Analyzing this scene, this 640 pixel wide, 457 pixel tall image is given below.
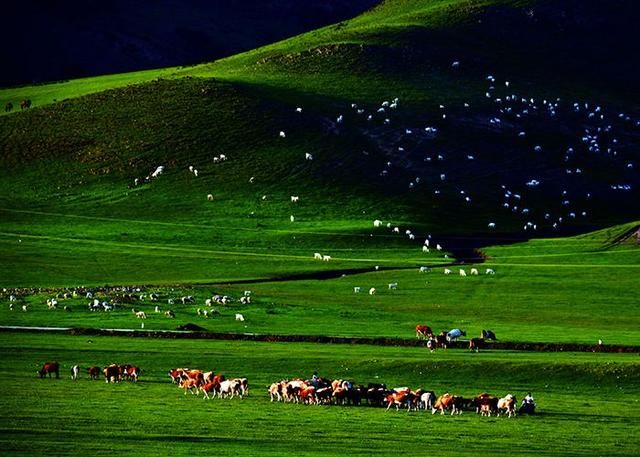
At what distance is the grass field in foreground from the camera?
41656mm

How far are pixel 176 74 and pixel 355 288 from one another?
321ft

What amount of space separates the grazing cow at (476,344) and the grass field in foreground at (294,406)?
6.70ft

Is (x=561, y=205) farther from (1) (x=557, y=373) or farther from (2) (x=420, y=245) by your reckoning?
(1) (x=557, y=373)

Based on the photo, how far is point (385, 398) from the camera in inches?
2063

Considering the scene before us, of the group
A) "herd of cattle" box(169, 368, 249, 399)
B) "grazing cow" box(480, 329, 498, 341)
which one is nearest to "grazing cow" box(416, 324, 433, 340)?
"grazing cow" box(480, 329, 498, 341)

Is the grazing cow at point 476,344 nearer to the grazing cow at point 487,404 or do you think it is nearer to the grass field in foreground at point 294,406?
the grass field in foreground at point 294,406

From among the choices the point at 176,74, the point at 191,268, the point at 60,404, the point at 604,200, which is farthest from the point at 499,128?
the point at 60,404

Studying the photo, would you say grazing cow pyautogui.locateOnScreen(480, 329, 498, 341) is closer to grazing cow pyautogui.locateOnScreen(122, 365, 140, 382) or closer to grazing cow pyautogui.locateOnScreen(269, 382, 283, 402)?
grazing cow pyautogui.locateOnScreen(269, 382, 283, 402)

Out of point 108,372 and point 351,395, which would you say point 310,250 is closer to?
point 108,372

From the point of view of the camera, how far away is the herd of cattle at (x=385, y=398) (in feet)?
165

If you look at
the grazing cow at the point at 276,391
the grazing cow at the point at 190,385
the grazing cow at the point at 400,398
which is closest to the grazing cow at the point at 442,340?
the grazing cow at the point at 400,398

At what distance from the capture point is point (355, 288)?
9712 centimetres

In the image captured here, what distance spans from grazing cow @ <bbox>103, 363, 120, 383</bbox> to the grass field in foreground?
0.92 metres

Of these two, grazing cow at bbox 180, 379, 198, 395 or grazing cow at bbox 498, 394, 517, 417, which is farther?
grazing cow at bbox 180, 379, 198, 395
